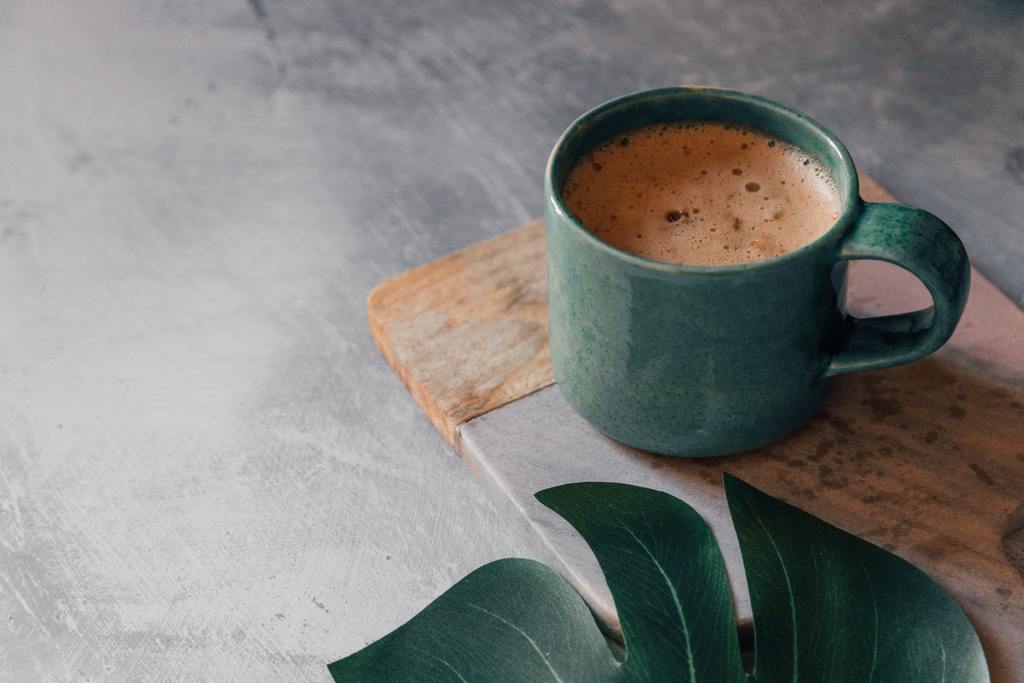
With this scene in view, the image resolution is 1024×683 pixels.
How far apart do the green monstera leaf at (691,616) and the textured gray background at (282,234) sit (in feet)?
0.16

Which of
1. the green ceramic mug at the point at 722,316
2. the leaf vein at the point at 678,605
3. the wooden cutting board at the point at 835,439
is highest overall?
the green ceramic mug at the point at 722,316

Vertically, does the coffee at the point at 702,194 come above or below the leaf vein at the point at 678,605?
above

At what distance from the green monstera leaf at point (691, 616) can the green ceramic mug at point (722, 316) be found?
0.05 meters

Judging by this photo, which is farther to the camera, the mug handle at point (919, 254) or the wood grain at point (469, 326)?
the wood grain at point (469, 326)

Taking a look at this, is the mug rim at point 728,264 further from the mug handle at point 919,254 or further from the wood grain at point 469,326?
the wood grain at point 469,326

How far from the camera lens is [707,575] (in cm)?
57

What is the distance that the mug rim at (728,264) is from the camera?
0.52 meters

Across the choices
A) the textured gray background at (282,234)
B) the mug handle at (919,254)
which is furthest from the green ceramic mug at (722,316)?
the textured gray background at (282,234)

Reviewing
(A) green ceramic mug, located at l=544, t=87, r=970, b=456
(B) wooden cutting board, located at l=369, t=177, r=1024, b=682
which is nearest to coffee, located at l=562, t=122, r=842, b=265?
(A) green ceramic mug, located at l=544, t=87, r=970, b=456

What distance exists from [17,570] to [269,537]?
6.0 inches

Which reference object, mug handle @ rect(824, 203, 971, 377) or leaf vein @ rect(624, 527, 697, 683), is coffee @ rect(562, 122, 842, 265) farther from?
leaf vein @ rect(624, 527, 697, 683)

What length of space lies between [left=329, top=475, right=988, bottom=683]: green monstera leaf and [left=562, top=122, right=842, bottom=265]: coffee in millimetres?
140

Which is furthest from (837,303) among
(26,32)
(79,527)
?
(26,32)

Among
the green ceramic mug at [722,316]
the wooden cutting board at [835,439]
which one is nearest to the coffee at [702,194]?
the green ceramic mug at [722,316]
